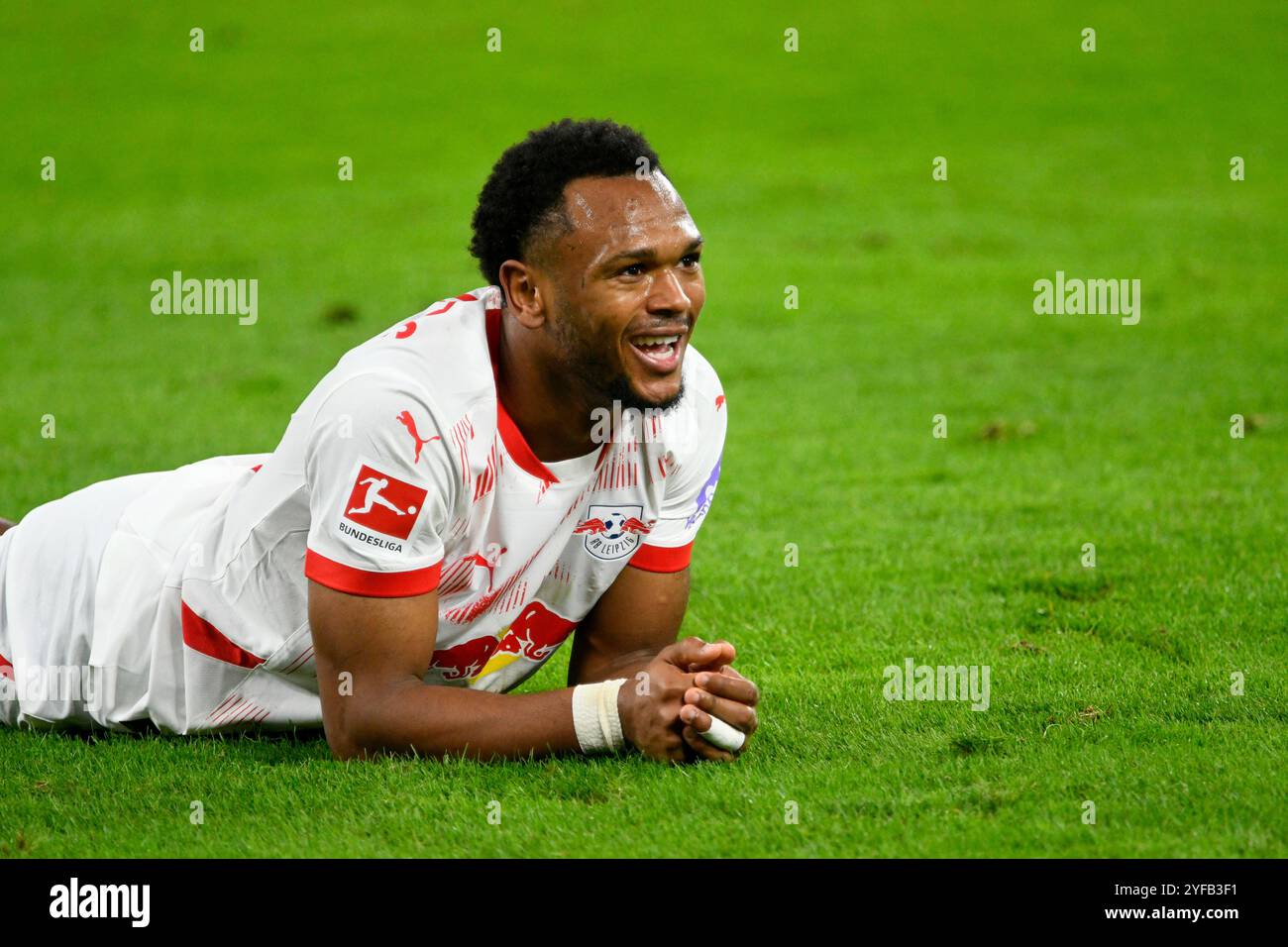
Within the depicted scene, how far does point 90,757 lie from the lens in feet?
19.6

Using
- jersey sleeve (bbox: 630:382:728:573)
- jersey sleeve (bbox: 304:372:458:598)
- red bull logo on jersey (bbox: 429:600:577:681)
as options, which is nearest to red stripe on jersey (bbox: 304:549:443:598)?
jersey sleeve (bbox: 304:372:458:598)

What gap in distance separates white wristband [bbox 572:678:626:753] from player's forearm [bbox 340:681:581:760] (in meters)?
0.03

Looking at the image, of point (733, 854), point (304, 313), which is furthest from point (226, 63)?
point (733, 854)

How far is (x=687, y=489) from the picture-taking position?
244 inches

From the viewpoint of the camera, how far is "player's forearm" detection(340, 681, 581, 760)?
5.47m

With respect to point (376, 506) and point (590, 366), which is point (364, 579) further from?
point (590, 366)

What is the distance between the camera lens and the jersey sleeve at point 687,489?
20.0ft

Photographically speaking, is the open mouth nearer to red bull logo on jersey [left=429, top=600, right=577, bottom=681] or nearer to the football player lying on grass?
the football player lying on grass

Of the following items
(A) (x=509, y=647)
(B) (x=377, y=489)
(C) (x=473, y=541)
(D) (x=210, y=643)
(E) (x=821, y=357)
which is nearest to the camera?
(B) (x=377, y=489)

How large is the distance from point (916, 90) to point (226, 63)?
12.9m

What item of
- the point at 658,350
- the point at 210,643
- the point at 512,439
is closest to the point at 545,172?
the point at 658,350

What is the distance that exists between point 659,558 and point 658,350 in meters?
0.97

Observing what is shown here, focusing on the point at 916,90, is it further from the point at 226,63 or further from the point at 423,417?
the point at 423,417

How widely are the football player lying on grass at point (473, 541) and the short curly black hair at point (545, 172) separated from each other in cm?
1
